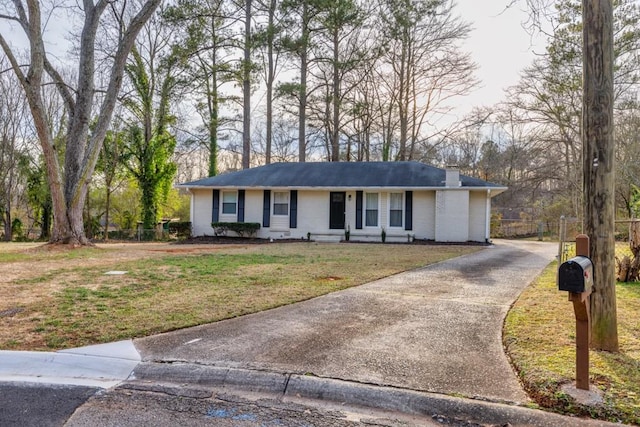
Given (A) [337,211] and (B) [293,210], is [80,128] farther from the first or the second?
(A) [337,211]

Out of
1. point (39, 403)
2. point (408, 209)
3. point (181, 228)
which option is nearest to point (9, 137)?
point (181, 228)

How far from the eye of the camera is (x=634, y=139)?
18.8 m

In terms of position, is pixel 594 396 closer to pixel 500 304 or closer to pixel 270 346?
pixel 270 346

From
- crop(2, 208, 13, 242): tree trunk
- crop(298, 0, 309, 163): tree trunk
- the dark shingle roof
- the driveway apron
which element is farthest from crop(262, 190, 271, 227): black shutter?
crop(2, 208, 13, 242): tree trunk

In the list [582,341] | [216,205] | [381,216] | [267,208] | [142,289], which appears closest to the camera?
[582,341]

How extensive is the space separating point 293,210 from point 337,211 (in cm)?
195

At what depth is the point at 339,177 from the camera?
18266 millimetres

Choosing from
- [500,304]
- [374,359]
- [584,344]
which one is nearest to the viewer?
[584,344]

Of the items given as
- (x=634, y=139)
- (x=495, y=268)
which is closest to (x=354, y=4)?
(x=634, y=139)

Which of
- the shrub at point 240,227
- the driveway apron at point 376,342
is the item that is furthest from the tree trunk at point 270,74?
the driveway apron at point 376,342

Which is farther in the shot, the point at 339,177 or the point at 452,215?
the point at 339,177

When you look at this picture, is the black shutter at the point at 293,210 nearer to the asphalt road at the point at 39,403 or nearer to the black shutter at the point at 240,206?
the black shutter at the point at 240,206

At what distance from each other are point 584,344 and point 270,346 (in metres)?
2.47

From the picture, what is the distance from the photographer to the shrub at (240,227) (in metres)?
17.8
